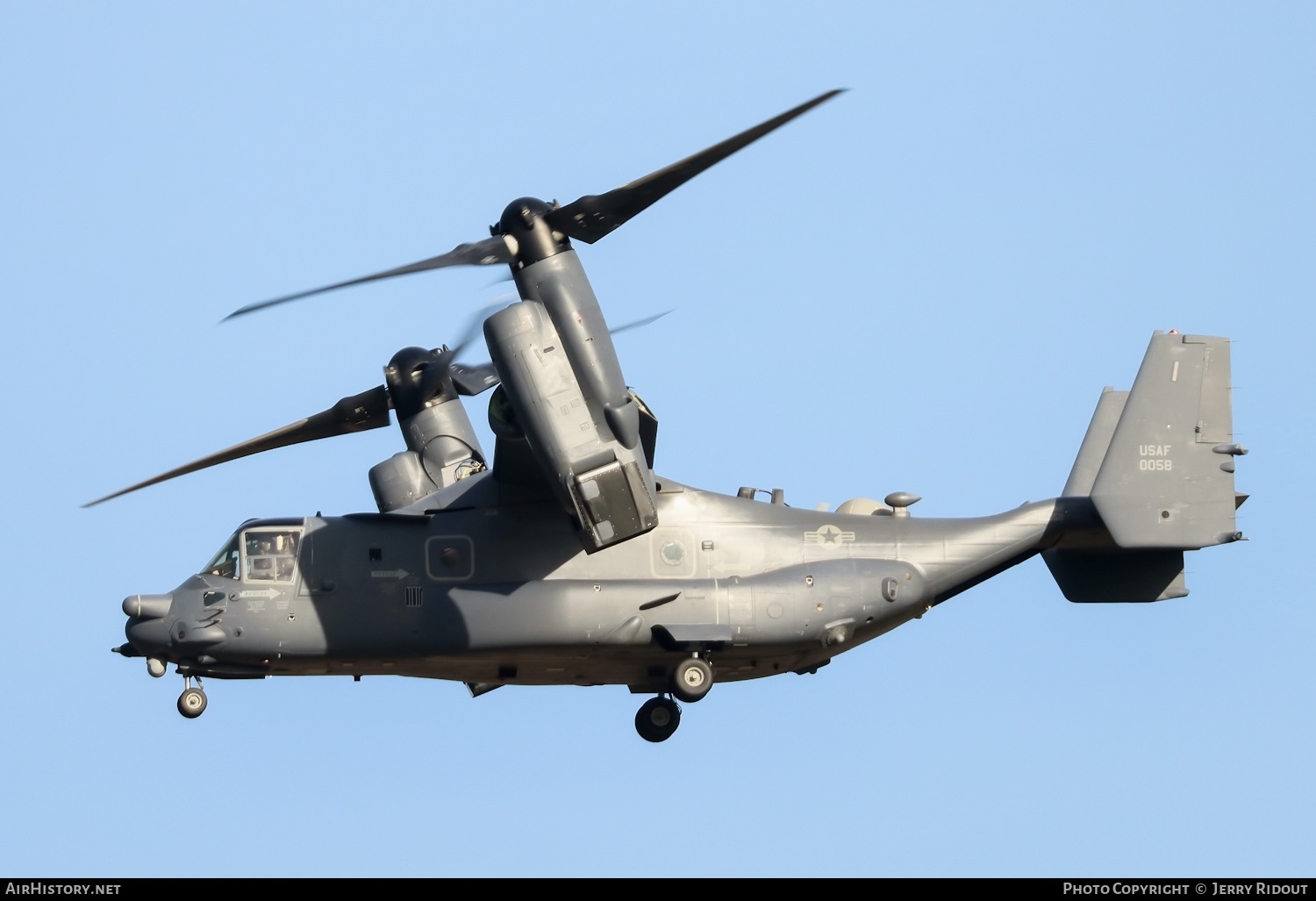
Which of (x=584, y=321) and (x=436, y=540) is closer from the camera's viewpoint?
(x=584, y=321)

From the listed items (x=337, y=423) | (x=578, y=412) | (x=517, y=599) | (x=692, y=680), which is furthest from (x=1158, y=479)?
(x=337, y=423)

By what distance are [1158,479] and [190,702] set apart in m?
11.2

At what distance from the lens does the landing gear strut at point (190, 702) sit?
950 inches

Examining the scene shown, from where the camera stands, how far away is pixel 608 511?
73.3 ft

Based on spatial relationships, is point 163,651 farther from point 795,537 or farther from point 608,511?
point 795,537

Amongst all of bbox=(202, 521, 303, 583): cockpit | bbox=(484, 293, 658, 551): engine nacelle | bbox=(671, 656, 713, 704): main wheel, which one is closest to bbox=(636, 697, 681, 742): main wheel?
bbox=(671, 656, 713, 704): main wheel

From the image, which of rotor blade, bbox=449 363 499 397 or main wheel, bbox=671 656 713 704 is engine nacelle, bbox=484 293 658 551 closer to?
main wheel, bbox=671 656 713 704

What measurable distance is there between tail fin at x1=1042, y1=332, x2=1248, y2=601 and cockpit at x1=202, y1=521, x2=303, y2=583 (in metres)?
8.87

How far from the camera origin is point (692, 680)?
79.0 ft

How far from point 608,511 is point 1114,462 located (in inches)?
260

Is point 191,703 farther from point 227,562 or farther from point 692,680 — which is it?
point 692,680

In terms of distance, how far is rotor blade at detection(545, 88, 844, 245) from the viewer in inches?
901
